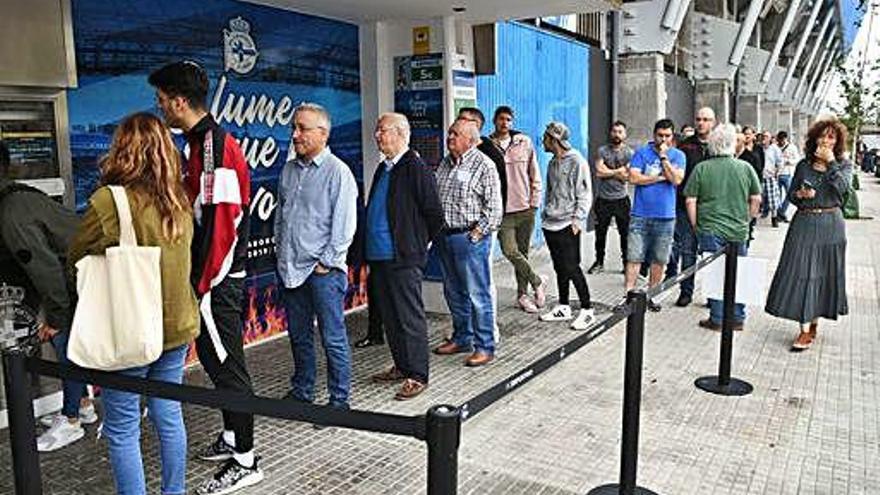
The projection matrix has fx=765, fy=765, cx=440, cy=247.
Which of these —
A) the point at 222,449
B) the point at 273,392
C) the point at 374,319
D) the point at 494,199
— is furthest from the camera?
the point at 374,319

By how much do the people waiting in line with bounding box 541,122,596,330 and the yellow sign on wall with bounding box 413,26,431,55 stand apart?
4.16 ft

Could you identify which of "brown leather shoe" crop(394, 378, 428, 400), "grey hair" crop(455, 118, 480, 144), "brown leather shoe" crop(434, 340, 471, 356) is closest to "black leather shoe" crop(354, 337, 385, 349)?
"brown leather shoe" crop(434, 340, 471, 356)

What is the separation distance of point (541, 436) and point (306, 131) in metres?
2.07

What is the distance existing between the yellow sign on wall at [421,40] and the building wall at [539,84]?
256 centimetres

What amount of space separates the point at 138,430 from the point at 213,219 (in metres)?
0.89

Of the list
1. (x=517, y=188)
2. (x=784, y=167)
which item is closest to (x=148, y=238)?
(x=517, y=188)

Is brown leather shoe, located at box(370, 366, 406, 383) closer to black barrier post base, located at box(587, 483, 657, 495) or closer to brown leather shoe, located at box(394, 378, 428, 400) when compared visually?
brown leather shoe, located at box(394, 378, 428, 400)

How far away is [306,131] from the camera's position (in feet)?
13.1

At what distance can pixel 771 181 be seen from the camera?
13102mm

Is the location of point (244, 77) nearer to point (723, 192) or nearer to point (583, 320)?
point (583, 320)

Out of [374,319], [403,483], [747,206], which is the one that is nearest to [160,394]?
[403,483]

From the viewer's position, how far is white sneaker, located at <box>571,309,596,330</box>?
635cm

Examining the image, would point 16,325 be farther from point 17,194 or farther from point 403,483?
point 403,483

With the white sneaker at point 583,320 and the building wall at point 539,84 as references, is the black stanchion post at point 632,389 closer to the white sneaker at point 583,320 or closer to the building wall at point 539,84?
the white sneaker at point 583,320
